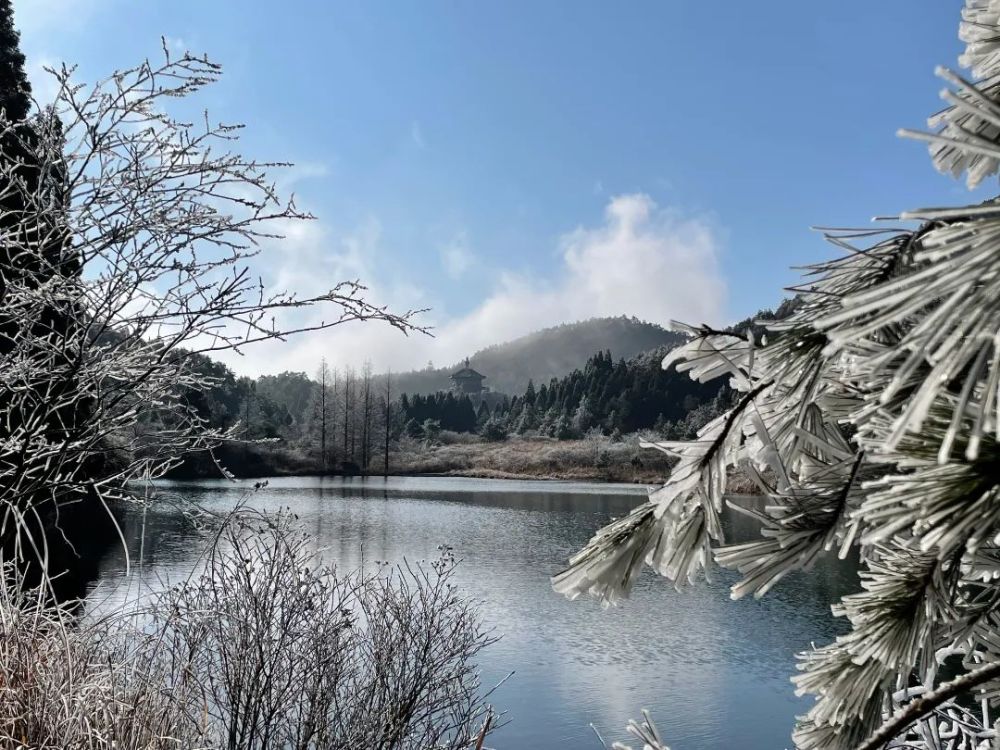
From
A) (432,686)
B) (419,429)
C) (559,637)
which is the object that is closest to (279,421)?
(419,429)

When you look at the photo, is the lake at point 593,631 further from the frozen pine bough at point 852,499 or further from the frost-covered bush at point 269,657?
the frozen pine bough at point 852,499

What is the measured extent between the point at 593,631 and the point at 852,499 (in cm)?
817

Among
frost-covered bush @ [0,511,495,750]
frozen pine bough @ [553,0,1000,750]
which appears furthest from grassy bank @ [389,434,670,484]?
frozen pine bough @ [553,0,1000,750]

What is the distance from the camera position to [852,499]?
3.15 ft

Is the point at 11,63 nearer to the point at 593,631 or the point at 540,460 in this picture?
the point at 593,631

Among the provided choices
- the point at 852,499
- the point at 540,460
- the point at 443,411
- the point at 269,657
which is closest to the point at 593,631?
the point at 269,657

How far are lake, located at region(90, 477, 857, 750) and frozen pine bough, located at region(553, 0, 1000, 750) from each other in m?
2.15

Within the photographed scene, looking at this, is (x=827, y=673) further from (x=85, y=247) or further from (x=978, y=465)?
(x=85, y=247)

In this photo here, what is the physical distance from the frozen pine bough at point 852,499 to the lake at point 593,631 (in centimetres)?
215

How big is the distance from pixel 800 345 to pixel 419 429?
45844 mm

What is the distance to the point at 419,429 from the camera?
152 ft

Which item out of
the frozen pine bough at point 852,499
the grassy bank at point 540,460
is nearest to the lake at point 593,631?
the frozen pine bough at point 852,499

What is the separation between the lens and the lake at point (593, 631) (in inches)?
250

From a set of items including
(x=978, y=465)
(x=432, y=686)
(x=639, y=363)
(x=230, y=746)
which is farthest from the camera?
(x=639, y=363)
